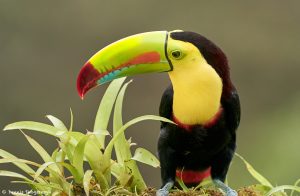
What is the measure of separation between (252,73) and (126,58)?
268 inches

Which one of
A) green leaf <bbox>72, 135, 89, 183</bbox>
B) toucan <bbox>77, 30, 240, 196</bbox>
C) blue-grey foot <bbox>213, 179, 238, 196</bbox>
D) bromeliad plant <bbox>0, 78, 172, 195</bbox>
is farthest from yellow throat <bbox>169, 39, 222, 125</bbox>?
green leaf <bbox>72, 135, 89, 183</bbox>

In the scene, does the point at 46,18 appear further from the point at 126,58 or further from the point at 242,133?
the point at 126,58

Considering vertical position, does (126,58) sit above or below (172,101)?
above

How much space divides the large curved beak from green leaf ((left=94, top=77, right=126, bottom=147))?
13 centimetres

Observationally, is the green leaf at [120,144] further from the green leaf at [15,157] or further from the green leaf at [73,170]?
the green leaf at [15,157]

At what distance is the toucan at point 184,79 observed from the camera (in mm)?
2977

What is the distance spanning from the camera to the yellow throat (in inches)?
117

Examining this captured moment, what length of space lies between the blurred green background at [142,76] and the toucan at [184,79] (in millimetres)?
4692

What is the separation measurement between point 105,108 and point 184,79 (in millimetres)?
354

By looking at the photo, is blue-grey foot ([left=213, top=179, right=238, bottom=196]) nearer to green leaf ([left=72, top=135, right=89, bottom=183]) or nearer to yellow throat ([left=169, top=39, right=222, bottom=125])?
yellow throat ([left=169, top=39, right=222, bottom=125])

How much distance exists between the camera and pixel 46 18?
9.56 m

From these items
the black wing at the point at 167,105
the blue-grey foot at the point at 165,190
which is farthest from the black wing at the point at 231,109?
the blue-grey foot at the point at 165,190

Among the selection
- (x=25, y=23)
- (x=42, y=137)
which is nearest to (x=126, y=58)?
(x=42, y=137)

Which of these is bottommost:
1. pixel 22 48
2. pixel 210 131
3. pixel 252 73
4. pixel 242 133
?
pixel 242 133
